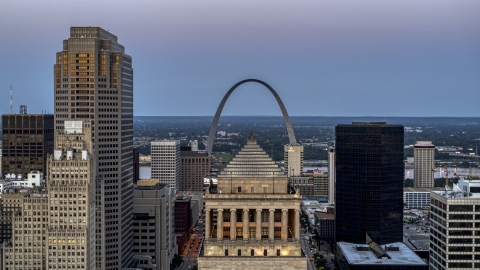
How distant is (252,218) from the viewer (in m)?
59.8

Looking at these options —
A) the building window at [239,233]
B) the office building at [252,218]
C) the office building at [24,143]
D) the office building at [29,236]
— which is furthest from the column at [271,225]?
the office building at [24,143]

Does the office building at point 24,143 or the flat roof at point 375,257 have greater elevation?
the office building at point 24,143

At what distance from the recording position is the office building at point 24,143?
192 metres

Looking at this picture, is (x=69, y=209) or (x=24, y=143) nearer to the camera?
(x=69, y=209)

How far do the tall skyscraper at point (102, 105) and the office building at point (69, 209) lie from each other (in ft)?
97.4

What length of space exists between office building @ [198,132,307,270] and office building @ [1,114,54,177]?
13838 centimetres

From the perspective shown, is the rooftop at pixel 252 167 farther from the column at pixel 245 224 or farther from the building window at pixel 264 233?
the building window at pixel 264 233

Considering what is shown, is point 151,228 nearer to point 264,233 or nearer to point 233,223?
point 264,233

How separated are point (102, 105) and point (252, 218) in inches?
3729

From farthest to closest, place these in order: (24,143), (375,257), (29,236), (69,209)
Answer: (24,143) < (375,257) < (29,236) < (69,209)

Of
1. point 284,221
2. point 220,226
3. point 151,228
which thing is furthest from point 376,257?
point 220,226

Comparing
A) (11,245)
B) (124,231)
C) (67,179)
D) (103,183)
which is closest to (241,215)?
(67,179)

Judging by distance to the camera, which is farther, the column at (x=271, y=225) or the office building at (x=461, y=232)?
the office building at (x=461, y=232)

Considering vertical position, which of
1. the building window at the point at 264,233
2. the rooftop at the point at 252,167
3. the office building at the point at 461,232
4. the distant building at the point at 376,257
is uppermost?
the rooftop at the point at 252,167
